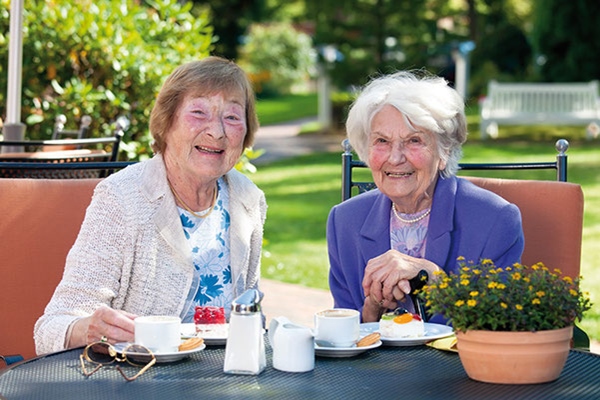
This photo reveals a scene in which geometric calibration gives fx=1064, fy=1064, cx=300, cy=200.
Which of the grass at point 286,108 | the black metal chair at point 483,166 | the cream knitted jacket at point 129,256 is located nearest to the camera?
the cream knitted jacket at point 129,256

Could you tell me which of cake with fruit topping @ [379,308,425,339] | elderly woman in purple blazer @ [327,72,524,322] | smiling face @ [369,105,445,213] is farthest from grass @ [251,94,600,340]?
cake with fruit topping @ [379,308,425,339]

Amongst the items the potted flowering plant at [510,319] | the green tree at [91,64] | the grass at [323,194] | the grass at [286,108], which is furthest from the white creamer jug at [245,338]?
the grass at [286,108]

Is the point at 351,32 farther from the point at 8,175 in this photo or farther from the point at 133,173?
the point at 133,173

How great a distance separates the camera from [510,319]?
2.38 m

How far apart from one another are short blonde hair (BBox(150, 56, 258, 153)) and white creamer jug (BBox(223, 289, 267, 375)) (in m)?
0.97

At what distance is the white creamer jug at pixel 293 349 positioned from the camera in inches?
99.9

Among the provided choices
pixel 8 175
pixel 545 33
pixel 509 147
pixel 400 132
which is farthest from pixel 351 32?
pixel 400 132

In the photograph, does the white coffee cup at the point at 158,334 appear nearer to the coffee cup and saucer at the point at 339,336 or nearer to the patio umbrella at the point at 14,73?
the coffee cup and saucer at the point at 339,336

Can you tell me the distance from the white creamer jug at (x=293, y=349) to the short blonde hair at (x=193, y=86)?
1001 millimetres

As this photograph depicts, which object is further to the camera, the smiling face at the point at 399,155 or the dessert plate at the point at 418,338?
the smiling face at the point at 399,155

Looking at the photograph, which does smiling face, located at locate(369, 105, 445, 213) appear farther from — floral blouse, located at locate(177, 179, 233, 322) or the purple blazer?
floral blouse, located at locate(177, 179, 233, 322)

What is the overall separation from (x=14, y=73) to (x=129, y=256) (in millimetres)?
2898

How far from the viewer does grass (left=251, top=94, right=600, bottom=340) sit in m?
8.61

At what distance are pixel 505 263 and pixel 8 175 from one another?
257 cm
